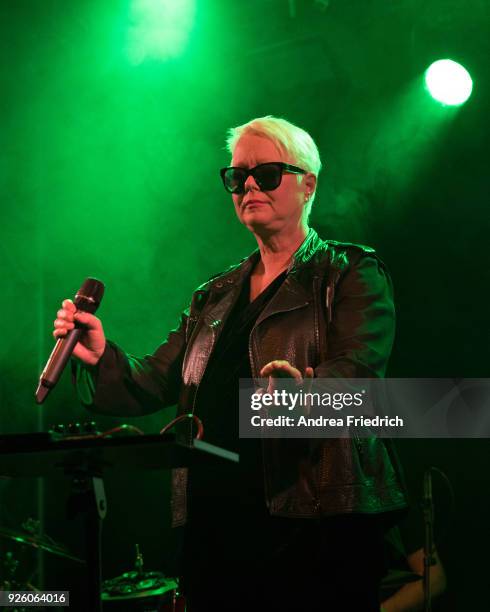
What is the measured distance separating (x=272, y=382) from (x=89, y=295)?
0.67 metres

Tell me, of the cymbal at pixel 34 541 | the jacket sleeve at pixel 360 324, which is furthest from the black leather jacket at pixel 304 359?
the cymbal at pixel 34 541

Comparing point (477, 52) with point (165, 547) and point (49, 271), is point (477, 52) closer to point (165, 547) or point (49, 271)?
point (49, 271)

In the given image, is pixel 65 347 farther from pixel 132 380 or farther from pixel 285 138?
pixel 285 138

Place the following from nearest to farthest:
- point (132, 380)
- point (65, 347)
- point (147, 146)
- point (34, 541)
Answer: point (65, 347)
point (132, 380)
point (34, 541)
point (147, 146)

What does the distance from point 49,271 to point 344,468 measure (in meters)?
2.83

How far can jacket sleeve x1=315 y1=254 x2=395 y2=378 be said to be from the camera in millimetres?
2186

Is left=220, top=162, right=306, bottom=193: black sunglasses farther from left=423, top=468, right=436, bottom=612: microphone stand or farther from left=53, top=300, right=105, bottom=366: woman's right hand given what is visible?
left=423, top=468, right=436, bottom=612: microphone stand

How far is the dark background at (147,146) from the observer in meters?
4.05

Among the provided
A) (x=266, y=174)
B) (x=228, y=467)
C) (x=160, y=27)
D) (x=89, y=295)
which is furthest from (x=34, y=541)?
(x=160, y=27)

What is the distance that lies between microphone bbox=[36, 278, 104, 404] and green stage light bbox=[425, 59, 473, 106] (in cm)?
241

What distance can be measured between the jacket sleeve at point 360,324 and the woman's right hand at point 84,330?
714 millimetres

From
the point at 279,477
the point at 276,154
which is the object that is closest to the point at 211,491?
the point at 279,477

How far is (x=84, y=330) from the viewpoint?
2.26 m

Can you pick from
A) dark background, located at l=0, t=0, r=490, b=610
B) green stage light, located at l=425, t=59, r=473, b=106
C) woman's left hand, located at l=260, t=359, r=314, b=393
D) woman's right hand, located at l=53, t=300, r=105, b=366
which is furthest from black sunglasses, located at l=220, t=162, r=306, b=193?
green stage light, located at l=425, t=59, r=473, b=106
